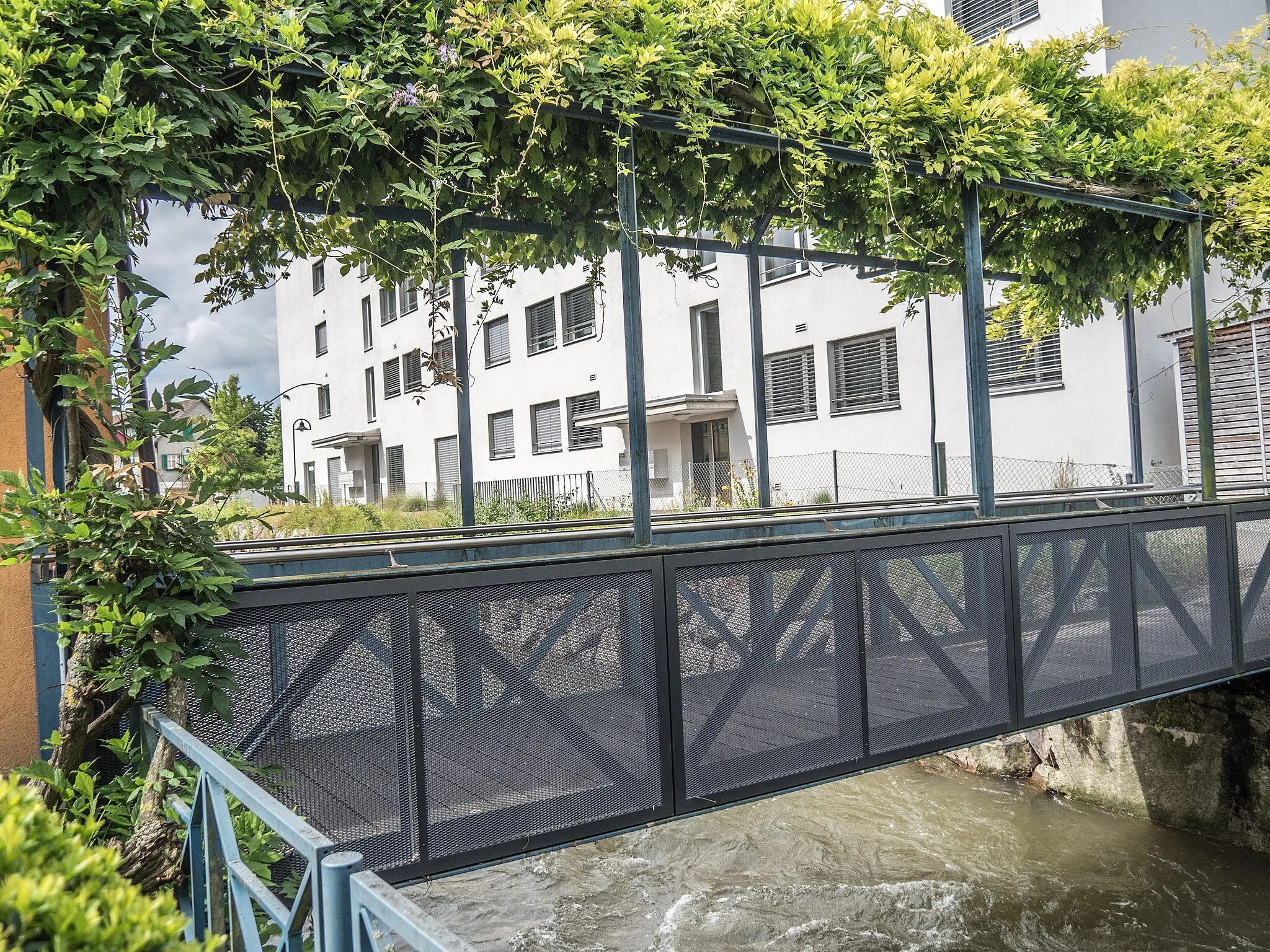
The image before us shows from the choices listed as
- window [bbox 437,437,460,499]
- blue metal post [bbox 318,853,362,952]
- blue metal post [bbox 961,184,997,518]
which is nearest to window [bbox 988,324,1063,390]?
blue metal post [bbox 961,184,997,518]

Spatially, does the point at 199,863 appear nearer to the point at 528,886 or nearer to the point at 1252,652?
the point at 528,886

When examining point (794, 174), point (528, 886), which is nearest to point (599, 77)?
point (794, 174)

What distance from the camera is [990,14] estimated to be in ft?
49.1

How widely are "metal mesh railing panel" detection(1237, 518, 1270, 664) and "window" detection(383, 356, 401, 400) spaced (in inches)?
1037

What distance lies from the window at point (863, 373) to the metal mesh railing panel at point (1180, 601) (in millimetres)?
10336

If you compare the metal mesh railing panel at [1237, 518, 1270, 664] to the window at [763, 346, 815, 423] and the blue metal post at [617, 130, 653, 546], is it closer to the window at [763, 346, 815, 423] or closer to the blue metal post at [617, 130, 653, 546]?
the blue metal post at [617, 130, 653, 546]

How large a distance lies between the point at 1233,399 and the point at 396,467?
24627 millimetres

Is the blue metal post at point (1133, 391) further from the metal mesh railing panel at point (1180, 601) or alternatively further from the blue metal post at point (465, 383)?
the blue metal post at point (465, 383)

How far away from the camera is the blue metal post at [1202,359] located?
21.0ft

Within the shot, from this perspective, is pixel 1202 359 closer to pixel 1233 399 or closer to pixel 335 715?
pixel 335 715

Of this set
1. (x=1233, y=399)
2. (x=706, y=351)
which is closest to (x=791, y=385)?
(x=706, y=351)

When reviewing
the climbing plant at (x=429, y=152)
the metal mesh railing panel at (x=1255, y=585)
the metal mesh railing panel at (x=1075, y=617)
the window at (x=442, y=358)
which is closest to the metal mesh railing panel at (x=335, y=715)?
the climbing plant at (x=429, y=152)

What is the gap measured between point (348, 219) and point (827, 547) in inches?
123

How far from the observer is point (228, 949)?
2.70 meters
